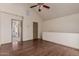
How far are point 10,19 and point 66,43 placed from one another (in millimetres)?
4015

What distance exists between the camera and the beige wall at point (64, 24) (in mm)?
7255

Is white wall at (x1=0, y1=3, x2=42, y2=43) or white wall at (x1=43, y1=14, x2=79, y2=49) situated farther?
white wall at (x1=0, y1=3, x2=42, y2=43)

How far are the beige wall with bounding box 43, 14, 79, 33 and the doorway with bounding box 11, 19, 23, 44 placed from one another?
2.73m

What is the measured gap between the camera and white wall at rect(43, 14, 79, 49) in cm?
576

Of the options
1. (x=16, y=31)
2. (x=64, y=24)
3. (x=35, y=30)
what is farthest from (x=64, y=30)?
(x=16, y=31)

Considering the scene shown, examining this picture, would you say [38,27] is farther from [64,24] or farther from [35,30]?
[64,24]

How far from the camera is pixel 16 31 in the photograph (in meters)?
7.65

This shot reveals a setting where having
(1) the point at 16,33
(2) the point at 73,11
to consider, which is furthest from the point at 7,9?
(2) the point at 73,11

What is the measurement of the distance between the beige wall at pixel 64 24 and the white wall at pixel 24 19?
3.11ft

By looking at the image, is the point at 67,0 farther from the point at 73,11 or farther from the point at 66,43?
the point at 73,11

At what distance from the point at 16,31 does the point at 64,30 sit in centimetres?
377

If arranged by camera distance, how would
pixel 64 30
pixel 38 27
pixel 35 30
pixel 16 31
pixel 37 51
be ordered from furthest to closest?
pixel 38 27
pixel 35 30
pixel 64 30
pixel 16 31
pixel 37 51

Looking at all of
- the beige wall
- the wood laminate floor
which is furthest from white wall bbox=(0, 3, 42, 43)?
the wood laminate floor

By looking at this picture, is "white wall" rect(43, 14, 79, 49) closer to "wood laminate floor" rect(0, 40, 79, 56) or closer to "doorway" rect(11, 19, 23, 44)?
"wood laminate floor" rect(0, 40, 79, 56)
